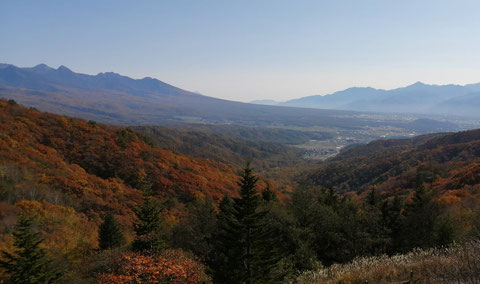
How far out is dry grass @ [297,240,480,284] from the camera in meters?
6.38

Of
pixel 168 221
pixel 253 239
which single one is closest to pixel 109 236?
pixel 168 221

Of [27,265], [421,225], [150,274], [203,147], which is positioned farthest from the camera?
[203,147]

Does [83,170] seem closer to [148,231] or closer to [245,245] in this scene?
[148,231]

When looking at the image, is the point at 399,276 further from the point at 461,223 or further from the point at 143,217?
the point at 461,223

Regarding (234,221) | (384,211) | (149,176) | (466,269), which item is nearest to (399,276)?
(466,269)

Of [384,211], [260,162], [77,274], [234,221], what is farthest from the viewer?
[260,162]

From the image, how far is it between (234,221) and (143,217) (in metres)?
10.1

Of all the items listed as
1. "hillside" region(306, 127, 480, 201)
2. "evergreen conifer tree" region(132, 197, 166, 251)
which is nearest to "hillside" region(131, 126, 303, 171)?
"hillside" region(306, 127, 480, 201)

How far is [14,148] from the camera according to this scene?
34.6 meters

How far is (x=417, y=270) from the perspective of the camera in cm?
768

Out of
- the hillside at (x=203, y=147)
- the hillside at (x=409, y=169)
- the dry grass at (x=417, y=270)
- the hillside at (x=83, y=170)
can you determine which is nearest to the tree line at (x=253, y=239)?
the dry grass at (x=417, y=270)

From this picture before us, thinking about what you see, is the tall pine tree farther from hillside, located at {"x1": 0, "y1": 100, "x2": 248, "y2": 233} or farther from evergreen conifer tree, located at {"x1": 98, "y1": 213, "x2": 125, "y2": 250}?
hillside, located at {"x1": 0, "y1": 100, "x2": 248, "y2": 233}

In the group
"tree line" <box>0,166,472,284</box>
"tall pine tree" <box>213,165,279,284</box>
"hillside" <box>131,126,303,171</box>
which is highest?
"tall pine tree" <box>213,165,279,284</box>

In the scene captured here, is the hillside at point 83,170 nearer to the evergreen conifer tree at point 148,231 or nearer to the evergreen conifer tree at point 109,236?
the evergreen conifer tree at point 109,236
